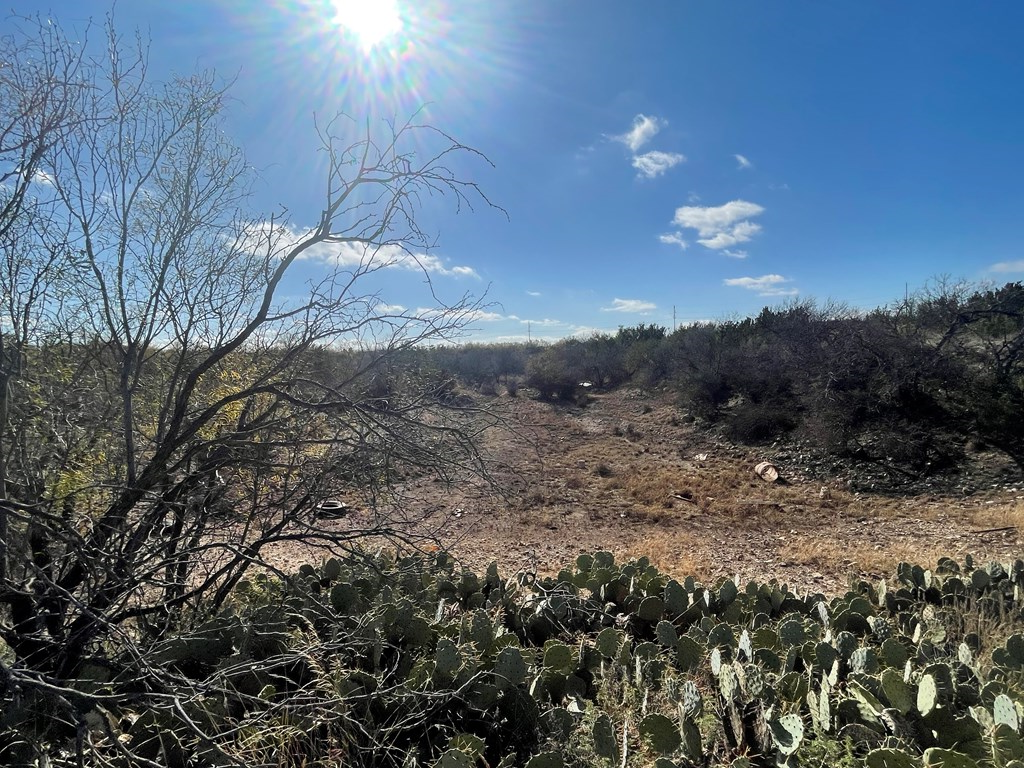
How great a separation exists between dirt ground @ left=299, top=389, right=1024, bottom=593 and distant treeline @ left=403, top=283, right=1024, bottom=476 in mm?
823

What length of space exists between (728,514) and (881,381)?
662 cm

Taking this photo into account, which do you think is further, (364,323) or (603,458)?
(603,458)

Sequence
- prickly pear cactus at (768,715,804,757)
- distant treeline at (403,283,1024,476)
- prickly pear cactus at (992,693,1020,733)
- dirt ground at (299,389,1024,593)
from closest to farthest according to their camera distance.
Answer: prickly pear cactus at (992,693,1020,733), prickly pear cactus at (768,715,804,757), dirt ground at (299,389,1024,593), distant treeline at (403,283,1024,476)

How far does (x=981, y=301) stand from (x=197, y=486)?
17.8 meters

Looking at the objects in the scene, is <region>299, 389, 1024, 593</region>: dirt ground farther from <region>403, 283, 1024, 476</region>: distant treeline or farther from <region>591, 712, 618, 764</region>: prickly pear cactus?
<region>591, 712, 618, 764</region>: prickly pear cactus

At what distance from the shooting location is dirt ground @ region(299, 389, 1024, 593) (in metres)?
6.84

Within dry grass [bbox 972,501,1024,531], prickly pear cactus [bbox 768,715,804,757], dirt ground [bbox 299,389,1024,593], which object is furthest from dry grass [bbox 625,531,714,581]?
dry grass [bbox 972,501,1024,531]

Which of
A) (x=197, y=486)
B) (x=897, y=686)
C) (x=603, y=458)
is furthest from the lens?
(x=603, y=458)

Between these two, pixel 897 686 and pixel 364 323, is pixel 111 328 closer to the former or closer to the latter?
pixel 364 323

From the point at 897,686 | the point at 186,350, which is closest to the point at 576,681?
the point at 897,686

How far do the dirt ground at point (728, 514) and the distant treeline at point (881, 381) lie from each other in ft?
2.70

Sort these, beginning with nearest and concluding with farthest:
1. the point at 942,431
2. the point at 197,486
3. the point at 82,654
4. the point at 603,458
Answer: the point at 82,654 < the point at 197,486 < the point at 942,431 < the point at 603,458

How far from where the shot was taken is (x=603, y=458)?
527 inches

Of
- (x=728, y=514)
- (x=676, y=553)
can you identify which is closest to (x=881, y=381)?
(x=728, y=514)
